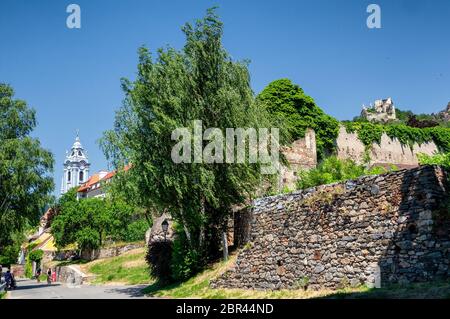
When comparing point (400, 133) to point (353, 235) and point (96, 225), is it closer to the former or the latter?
point (96, 225)

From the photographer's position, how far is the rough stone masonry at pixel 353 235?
9.50 m

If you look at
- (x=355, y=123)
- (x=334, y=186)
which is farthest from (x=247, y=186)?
(x=355, y=123)

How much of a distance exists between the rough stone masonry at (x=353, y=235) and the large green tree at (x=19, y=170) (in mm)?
16748

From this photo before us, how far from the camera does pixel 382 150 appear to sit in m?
42.2

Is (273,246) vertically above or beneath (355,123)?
beneath

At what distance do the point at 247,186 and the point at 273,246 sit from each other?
4.26 metres

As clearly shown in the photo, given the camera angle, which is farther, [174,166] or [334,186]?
[174,166]

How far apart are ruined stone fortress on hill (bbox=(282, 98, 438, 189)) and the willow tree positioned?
41.1 feet

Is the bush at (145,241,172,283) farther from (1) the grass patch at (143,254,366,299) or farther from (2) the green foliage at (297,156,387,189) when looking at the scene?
(2) the green foliage at (297,156,387,189)

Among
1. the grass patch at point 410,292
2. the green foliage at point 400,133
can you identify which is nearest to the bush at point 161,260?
the grass patch at point 410,292

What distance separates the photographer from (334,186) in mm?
12047

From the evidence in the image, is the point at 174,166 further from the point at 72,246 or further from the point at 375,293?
the point at 72,246

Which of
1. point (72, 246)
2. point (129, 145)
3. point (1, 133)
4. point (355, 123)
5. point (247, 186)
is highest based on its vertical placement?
point (355, 123)
